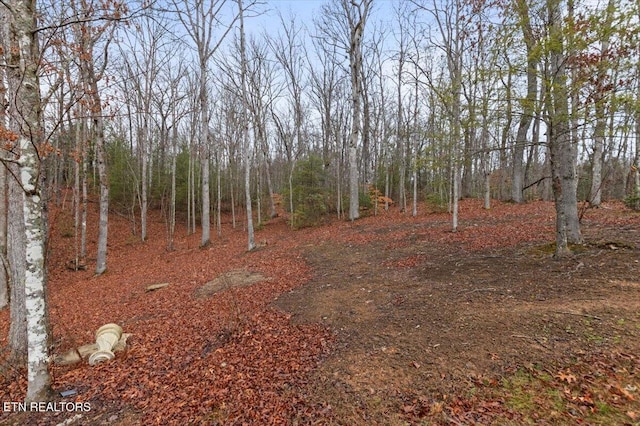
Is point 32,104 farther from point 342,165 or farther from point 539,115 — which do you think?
point 342,165

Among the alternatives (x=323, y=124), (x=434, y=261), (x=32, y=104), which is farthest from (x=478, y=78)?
(x=323, y=124)

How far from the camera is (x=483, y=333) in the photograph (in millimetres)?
3367

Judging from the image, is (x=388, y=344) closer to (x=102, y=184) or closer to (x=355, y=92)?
(x=102, y=184)

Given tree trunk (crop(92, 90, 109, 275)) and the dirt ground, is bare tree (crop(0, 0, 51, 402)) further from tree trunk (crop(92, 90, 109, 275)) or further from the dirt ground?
tree trunk (crop(92, 90, 109, 275))

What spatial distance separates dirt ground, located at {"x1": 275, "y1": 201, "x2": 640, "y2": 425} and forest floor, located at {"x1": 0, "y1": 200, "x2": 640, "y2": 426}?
0.06 ft

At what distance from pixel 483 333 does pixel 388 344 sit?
44.6 inches

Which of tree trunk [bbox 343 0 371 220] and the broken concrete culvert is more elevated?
tree trunk [bbox 343 0 371 220]

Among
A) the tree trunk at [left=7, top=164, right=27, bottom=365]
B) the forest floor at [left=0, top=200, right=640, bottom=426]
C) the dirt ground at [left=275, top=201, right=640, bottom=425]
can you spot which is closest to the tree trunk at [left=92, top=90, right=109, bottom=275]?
the forest floor at [left=0, top=200, right=640, bottom=426]

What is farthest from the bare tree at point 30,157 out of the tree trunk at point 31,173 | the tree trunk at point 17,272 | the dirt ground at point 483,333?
the dirt ground at point 483,333

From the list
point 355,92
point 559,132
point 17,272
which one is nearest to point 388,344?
point 559,132

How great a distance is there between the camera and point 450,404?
96.4 inches

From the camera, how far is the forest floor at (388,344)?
250 cm

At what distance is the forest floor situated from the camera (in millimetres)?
2504

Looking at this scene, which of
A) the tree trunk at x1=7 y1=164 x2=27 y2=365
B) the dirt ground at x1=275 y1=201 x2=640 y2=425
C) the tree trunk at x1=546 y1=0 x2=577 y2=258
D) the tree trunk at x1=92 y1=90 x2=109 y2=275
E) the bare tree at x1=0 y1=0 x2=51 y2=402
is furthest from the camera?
the tree trunk at x1=92 y1=90 x2=109 y2=275
